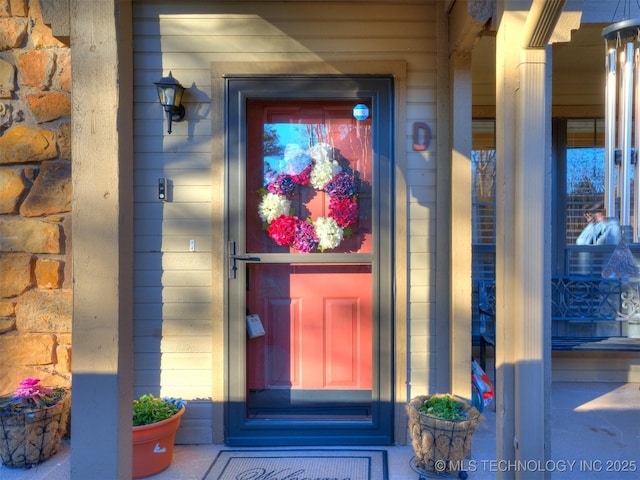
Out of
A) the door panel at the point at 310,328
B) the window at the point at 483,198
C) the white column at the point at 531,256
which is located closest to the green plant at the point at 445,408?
the door panel at the point at 310,328

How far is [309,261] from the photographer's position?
8.91 ft

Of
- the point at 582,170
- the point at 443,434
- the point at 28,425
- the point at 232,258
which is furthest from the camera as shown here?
the point at 582,170

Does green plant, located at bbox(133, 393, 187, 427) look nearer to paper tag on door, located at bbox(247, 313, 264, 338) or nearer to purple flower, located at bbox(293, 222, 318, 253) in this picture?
paper tag on door, located at bbox(247, 313, 264, 338)

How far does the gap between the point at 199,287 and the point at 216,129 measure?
0.93m

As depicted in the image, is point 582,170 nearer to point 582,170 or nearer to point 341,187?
point 582,170

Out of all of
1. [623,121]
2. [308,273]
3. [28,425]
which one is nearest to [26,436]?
[28,425]

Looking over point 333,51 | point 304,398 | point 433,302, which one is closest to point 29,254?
point 304,398

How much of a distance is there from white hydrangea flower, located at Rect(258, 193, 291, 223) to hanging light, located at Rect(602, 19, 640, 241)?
5.35 feet

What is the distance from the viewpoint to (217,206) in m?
2.69

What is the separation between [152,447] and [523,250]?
79.4 inches

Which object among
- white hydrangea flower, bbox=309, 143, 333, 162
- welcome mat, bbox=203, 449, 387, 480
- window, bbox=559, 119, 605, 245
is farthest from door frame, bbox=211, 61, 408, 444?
window, bbox=559, 119, 605, 245

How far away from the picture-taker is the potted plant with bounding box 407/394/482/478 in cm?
225

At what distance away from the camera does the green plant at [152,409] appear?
238 centimetres

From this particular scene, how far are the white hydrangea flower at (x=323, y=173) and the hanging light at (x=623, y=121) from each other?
1.43 metres
